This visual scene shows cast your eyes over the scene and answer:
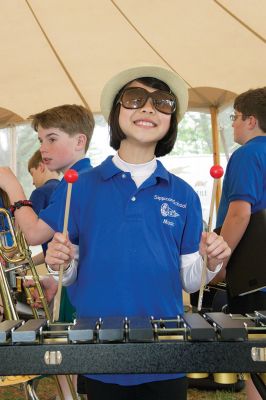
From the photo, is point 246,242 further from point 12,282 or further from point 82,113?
point 12,282

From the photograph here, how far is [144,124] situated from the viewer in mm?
1563

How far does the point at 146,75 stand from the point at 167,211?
17.4 inches

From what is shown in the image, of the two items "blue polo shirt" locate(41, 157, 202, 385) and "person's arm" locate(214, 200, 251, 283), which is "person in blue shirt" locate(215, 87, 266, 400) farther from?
"blue polo shirt" locate(41, 157, 202, 385)

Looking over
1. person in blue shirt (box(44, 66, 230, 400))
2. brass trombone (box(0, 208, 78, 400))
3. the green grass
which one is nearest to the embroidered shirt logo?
person in blue shirt (box(44, 66, 230, 400))

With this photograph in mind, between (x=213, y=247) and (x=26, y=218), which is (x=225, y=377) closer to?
(x=213, y=247)

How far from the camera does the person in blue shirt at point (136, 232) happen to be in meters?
1.40

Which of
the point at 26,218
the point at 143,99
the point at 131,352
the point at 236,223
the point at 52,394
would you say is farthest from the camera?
the point at 52,394

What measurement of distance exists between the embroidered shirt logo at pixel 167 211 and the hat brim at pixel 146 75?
35cm

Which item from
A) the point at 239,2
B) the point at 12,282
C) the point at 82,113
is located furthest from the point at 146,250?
the point at 239,2

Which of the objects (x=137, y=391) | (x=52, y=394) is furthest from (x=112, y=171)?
(x=52, y=394)

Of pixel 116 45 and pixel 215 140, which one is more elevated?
pixel 116 45

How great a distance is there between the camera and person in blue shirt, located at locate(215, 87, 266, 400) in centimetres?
200

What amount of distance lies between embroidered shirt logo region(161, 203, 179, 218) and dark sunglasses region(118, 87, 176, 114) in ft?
0.94

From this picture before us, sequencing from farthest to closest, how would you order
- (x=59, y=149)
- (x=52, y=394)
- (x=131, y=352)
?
(x=52, y=394) → (x=59, y=149) → (x=131, y=352)
